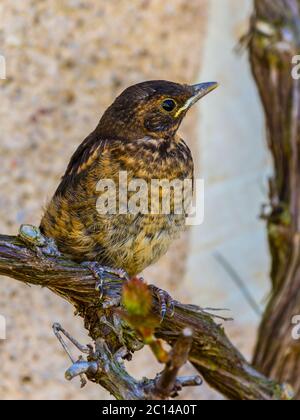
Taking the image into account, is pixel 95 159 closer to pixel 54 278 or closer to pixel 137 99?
pixel 137 99

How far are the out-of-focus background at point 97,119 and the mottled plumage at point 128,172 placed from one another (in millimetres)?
985

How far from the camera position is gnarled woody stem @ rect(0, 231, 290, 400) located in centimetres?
209

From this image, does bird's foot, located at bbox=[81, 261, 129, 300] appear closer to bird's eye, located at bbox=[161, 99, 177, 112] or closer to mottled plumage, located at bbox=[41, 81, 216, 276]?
mottled plumage, located at bbox=[41, 81, 216, 276]

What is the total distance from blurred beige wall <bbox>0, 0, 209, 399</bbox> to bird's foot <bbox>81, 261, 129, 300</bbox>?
1291 millimetres

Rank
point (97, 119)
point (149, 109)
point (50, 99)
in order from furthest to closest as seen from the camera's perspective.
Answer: point (97, 119) → point (50, 99) → point (149, 109)

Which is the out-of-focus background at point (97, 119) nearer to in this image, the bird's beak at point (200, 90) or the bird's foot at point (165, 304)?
the bird's beak at point (200, 90)

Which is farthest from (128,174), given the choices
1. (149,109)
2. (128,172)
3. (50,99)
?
(50,99)

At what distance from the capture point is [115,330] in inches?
88.2

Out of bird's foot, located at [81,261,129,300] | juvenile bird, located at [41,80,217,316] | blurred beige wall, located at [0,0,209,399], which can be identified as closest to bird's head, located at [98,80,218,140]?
juvenile bird, located at [41,80,217,316]

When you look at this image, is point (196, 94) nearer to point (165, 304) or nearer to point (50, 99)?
point (165, 304)

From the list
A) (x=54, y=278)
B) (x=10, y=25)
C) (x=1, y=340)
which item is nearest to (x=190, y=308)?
(x=54, y=278)

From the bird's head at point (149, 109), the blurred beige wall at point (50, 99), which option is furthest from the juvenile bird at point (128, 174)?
the blurred beige wall at point (50, 99)

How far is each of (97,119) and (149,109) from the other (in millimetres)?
1211
